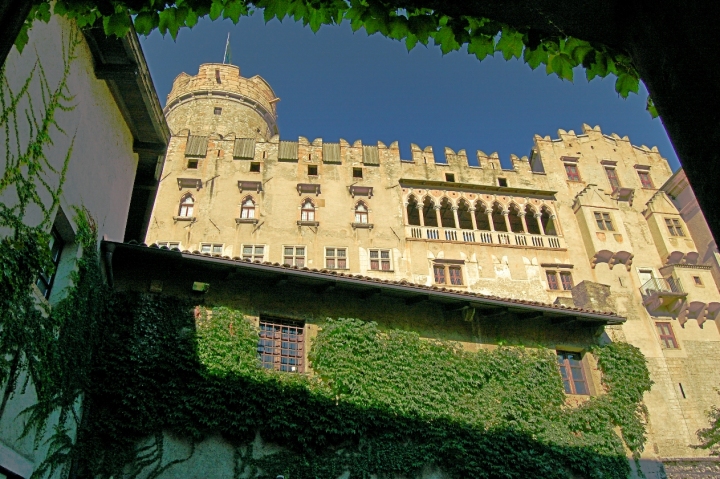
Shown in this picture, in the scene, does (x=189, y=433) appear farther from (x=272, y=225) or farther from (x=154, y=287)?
(x=272, y=225)

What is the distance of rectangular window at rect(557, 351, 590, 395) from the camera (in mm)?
18391

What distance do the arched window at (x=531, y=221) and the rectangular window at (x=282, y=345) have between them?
21.2 m

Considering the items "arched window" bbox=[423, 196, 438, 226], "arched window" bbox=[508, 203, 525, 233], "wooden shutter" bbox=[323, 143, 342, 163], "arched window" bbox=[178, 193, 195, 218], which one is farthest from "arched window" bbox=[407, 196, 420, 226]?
"arched window" bbox=[178, 193, 195, 218]

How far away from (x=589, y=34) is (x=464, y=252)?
28752 mm

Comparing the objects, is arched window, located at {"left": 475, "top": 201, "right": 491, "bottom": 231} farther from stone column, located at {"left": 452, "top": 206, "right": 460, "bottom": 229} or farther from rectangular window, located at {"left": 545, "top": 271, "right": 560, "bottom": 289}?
rectangular window, located at {"left": 545, "top": 271, "right": 560, "bottom": 289}

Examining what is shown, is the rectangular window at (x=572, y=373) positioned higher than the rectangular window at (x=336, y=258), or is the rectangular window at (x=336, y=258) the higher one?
the rectangular window at (x=336, y=258)

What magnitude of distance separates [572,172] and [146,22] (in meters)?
35.0

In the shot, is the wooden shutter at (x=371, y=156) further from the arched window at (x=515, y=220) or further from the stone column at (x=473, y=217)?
the arched window at (x=515, y=220)

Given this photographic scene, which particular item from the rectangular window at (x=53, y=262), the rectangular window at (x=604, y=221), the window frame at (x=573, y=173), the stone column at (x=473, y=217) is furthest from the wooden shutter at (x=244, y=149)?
the rectangular window at (x=53, y=262)

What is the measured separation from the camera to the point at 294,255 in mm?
29984

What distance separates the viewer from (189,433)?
12.6 metres

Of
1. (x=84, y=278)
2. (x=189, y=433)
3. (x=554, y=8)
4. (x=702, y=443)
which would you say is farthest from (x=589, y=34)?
(x=702, y=443)

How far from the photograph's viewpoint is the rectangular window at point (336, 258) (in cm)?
2980

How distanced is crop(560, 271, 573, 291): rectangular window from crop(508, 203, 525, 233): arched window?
362 cm
